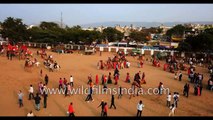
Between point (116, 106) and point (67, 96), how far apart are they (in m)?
3.34

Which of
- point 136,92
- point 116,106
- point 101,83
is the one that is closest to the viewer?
point 116,106

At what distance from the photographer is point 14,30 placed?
1815 inches

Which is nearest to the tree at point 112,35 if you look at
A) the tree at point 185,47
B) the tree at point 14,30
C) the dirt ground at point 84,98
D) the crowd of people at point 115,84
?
the tree at point 14,30

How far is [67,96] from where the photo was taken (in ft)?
50.3

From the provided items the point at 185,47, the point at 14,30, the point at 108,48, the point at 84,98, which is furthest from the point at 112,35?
the point at 84,98

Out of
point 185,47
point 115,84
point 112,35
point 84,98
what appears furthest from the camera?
point 112,35

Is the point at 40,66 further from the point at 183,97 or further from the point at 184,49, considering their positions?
the point at 184,49

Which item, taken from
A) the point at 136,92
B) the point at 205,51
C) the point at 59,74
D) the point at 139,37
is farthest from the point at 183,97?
the point at 139,37

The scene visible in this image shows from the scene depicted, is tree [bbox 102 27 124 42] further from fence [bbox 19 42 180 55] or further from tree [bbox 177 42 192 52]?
tree [bbox 177 42 192 52]

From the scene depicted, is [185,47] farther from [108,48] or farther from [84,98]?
[84,98]

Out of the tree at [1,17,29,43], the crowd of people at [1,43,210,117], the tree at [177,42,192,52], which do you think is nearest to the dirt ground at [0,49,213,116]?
the crowd of people at [1,43,210,117]

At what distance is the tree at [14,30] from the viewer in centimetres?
4531

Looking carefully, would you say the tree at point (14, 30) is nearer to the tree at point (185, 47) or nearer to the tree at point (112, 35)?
the tree at point (112, 35)

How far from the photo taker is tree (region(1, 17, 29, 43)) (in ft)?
149
